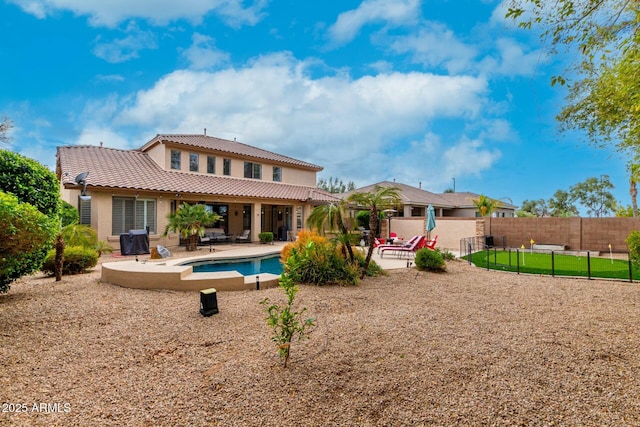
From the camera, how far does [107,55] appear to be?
14562mm

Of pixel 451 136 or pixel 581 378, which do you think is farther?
pixel 451 136

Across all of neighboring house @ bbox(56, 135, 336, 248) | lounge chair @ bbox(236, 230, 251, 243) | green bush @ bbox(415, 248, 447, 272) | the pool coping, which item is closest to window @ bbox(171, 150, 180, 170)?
neighboring house @ bbox(56, 135, 336, 248)

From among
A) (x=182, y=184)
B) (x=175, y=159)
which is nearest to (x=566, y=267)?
(x=182, y=184)

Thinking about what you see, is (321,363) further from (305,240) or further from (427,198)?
(427,198)

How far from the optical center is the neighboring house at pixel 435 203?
30.2 meters

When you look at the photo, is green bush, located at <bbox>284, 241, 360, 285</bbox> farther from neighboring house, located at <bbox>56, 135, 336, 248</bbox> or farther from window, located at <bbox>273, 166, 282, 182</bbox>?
window, located at <bbox>273, 166, 282, 182</bbox>

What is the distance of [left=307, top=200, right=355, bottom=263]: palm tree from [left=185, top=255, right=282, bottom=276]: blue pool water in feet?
10.8

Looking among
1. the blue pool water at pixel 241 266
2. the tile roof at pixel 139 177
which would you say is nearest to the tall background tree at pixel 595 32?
the blue pool water at pixel 241 266

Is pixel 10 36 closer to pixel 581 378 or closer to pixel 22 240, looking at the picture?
pixel 22 240

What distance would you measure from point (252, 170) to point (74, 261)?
14.8 metres

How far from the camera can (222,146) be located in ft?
75.3

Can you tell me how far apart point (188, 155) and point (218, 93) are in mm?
5145

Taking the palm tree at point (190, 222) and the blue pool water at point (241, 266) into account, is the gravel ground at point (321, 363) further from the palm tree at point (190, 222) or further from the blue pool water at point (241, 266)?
the palm tree at point (190, 222)

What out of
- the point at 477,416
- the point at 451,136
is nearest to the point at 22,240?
the point at 477,416
